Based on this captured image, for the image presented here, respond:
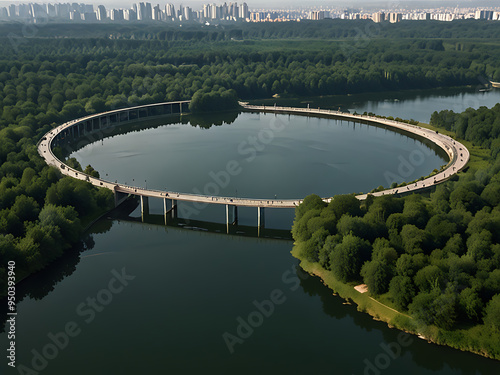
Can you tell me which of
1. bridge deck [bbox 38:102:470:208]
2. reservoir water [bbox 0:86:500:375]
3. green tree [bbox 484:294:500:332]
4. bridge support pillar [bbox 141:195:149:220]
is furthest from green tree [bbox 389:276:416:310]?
bridge support pillar [bbox 141:195:149:220]

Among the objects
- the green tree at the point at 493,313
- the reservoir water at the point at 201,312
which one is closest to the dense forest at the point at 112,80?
the reservoir water at the point at 201,312

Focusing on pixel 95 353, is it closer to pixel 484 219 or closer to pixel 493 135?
pixel 484 219

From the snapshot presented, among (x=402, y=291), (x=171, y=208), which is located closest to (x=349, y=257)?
(x=402, y=291)

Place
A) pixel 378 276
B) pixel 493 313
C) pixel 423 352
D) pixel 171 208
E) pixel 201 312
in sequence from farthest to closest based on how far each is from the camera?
pixel 171 208, pixel 201 312, pixel 378 276, pixel 423 352, pixel 493 313

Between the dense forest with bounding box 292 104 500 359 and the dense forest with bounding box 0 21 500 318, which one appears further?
the dense forest with bounding box 0 21 500 318

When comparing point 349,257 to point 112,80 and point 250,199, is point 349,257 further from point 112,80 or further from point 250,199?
point 112,80

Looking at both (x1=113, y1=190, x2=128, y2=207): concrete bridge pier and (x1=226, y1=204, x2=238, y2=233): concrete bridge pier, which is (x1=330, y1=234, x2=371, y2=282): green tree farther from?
(x1=113, y1=190, x2=128, y2=207): concrete bridge pier
